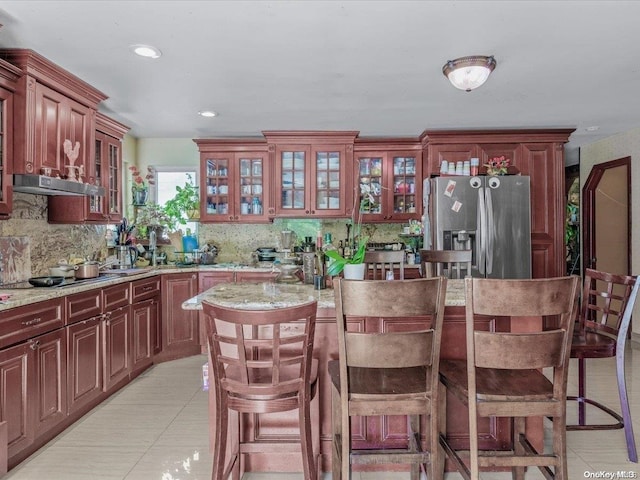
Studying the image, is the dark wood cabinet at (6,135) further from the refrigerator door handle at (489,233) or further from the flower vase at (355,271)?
the refrigerator door handle at (489,233)

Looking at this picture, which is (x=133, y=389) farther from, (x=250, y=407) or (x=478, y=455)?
(x=478, y=455)

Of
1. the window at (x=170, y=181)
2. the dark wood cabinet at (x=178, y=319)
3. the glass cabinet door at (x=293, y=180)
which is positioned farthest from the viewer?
the window at (x=170, y=181)

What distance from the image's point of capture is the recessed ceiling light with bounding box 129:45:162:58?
2.50 meters

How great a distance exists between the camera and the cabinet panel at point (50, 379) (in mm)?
2348

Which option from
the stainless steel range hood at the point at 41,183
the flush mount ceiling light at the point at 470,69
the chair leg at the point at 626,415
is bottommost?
the chair leg at the point at 626,415

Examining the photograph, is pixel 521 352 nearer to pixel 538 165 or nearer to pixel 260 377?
pixel 260 377

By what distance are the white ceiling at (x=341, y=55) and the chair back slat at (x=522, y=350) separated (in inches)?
65.8

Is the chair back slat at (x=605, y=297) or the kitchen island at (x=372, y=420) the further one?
the chair back slat at (x=605, y=297)

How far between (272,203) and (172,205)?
1227 millimetres

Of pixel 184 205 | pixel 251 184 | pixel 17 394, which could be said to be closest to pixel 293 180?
pixel 251 184

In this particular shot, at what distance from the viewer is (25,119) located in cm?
264

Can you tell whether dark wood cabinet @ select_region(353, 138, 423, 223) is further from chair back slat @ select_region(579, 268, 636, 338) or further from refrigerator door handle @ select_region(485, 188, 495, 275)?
chair back slat @ select_region(579, 268, 636, 338)

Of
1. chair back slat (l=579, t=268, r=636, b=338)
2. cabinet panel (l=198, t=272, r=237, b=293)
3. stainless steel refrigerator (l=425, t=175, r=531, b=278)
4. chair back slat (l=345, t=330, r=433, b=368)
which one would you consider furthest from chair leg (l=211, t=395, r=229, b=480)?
stainless steel refrigerator (l=425, t=175, r=531, b=278)

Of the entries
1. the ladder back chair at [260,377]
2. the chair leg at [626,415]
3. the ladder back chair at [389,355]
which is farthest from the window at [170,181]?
the chair leg at [626,415]
